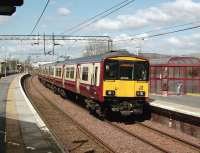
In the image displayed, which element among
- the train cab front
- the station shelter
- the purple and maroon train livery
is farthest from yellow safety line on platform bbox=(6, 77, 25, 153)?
the station shelter

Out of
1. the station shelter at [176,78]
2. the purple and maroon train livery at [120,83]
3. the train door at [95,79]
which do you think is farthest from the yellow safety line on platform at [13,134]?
the station shelter at [176,78]

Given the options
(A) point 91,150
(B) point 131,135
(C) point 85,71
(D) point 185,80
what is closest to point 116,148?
(A) point 91,150

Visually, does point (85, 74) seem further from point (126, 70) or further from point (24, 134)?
point (24, 134)

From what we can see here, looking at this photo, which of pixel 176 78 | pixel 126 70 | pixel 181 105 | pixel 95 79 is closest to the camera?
pixel 126 70

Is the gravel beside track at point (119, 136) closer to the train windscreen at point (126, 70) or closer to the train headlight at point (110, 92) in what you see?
the train headlight at point (110, 92)

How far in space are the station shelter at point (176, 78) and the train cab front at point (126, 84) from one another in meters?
9.12

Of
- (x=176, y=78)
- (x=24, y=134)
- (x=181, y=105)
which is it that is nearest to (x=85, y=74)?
(x=181, y=105)

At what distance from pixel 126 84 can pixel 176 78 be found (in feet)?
36.6

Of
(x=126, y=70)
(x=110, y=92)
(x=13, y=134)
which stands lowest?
(x=13, y=134)

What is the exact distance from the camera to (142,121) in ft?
Result: 64.4

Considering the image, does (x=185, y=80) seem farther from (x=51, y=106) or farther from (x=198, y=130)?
(x=198, y=130)

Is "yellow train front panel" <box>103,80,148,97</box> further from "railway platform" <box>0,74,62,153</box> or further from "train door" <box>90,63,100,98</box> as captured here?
"railway platform" <box>0,74,62,153</box>

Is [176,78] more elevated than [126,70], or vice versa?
A: [126,70]

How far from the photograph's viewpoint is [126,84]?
1892 centimetres
